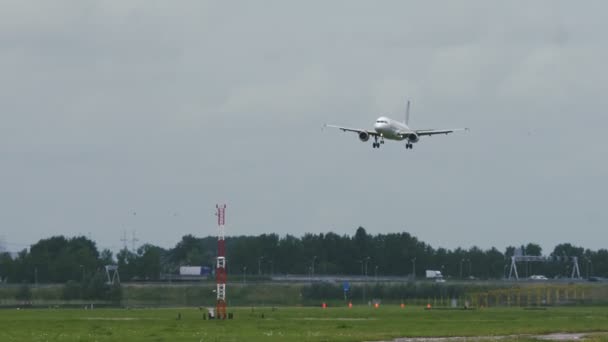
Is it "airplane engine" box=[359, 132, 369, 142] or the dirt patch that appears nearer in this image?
the dirt patch

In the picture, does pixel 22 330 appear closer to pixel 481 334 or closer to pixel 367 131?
pixel 481 334

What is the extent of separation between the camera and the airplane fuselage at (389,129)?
445ft

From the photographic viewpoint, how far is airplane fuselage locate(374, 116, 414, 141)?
136 m

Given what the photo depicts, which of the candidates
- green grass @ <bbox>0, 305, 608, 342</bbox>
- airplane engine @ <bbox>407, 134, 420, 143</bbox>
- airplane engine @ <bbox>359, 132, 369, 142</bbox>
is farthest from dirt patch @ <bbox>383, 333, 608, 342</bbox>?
airplane engine @ <bbox>407, 134, 420, 143</bbox>

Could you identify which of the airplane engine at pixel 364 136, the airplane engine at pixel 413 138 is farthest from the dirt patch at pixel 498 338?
the airplane engine at pixel 413 138

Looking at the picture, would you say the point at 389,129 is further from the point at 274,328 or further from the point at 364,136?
the point at 274,328

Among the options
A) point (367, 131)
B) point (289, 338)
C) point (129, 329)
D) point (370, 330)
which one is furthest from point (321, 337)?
point (367, 131)

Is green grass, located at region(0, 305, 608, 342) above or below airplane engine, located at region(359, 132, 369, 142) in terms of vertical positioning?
below

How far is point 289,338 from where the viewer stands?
278ft

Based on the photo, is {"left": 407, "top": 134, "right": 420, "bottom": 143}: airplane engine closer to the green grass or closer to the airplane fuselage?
the airplane fuselage

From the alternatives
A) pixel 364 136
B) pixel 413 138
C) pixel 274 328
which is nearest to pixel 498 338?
pixel 274 328

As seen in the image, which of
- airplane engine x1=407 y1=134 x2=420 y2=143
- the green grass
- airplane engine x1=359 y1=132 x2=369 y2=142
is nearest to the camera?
the green grass

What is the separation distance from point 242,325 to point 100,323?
13.7 m

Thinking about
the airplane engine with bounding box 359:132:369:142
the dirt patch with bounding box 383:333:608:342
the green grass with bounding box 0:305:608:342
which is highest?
the airplane engine with bounding box 359:132:369:142
